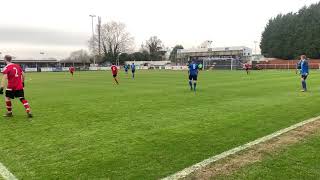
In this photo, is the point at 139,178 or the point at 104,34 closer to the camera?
the point at 139,178

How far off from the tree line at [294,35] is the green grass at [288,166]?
91952 millimetres

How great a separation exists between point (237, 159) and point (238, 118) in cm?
452

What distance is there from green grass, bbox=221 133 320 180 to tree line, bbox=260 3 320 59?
91952 mm

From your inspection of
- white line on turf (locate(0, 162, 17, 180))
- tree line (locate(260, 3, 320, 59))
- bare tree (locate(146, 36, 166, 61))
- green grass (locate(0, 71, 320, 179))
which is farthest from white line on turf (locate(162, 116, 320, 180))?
bare tree (locate(146, 36, 166, 61))

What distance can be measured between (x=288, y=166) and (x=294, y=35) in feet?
324

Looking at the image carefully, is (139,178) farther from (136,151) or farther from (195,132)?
(195,132)

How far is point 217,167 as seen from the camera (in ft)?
20.2

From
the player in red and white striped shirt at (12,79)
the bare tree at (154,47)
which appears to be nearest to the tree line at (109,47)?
the bare tree at (154,47)

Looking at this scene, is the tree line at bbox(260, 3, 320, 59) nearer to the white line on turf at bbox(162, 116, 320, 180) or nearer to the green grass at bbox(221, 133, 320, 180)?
the white line on turf at bbox(162, 116, 320, 180)

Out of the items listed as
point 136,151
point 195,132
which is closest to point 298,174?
point 136,151

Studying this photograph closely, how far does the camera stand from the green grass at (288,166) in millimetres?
5695

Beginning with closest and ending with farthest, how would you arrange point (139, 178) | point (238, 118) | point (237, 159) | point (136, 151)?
point (139, 178) < point (237, 159) < point (136, 151) < point (238, 118)

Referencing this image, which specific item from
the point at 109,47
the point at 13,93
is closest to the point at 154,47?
the point at 109,47

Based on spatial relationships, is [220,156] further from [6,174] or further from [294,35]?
[294,35]
